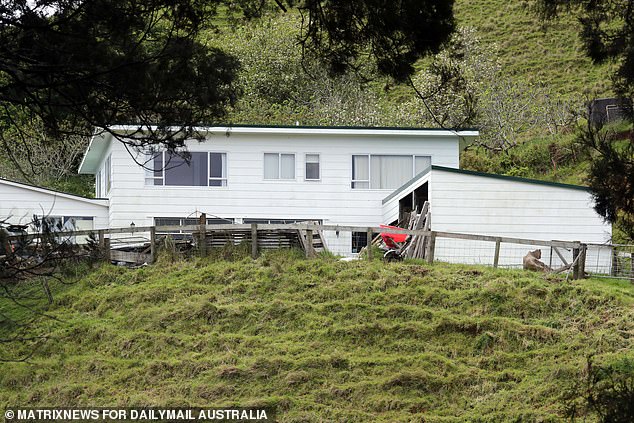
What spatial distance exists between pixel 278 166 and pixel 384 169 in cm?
305

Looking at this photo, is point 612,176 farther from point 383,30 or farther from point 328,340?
point 328,340

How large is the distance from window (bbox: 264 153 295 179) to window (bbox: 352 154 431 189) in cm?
180

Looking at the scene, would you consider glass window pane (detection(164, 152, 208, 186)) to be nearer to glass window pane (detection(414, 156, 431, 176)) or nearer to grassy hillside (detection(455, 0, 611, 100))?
glass window pane (detection(414, 156, 431, 176))

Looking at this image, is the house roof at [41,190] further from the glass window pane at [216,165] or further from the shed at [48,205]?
the glass window pane at [216,165]

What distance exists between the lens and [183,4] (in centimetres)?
1251

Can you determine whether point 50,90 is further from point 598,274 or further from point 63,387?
point 598,274

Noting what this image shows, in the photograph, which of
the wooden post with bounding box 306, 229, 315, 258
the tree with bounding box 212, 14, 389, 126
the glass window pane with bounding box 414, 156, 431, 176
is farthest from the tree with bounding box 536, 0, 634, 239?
the tree with bounding box 212, 14, 389, 126

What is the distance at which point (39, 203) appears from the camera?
28859mm

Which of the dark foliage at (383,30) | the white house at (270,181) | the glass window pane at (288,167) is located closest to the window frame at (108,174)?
the white house at (270,181)

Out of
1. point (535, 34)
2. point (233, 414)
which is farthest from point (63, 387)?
point (535, 34)

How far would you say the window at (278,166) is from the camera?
2916cm

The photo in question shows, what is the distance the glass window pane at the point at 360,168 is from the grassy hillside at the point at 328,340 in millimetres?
6219

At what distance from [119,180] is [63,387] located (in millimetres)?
11116

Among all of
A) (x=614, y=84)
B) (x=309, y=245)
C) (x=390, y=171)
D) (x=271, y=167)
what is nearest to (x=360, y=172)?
(x=390, y=171)
